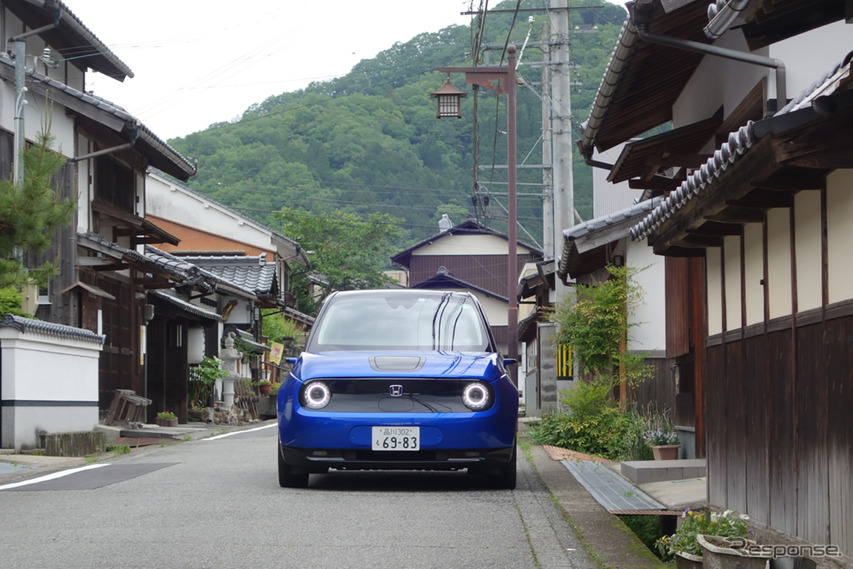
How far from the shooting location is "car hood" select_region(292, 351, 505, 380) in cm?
900

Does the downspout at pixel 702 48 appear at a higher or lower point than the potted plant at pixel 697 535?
higher

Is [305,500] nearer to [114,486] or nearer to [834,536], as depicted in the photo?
[114,486]

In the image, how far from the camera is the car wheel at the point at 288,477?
9195 millimetres

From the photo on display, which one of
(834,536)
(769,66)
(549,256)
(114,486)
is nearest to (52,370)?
(114,486)

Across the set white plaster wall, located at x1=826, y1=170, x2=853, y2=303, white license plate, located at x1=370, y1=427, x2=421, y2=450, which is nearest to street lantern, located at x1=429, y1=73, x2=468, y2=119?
white license plate, located at x1=370, y1=427, x2=421, y2=450

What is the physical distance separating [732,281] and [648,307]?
26.2 ft

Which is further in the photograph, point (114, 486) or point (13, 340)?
point (13, 340)

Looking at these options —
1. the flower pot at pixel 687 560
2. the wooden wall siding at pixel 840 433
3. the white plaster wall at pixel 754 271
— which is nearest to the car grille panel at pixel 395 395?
the white plaster wall at pixel 754 271

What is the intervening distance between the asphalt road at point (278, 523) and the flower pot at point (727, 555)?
68cm

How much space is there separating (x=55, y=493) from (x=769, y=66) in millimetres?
6654

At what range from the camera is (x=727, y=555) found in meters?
5.21

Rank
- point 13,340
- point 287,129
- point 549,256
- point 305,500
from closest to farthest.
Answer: point 305,500
point 13,340
point 549,256
point 287,129

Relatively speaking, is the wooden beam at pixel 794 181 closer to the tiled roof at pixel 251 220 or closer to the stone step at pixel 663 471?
the stone step at pixel 663 471

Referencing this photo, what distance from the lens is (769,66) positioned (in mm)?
8305
